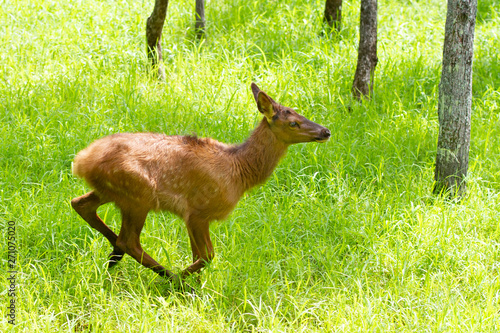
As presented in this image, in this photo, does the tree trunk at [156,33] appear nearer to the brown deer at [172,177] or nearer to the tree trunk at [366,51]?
the tree trunk at [366,51]

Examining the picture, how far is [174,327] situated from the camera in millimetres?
3771

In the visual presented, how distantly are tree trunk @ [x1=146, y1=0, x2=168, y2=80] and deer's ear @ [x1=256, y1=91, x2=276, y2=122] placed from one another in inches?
122

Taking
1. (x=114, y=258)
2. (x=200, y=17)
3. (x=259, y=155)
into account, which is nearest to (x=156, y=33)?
(x=200, y=17)

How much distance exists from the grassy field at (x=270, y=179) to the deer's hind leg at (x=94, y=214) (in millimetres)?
128

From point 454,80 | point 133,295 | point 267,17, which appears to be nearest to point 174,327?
point 133,295

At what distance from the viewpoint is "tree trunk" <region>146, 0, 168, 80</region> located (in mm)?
7098

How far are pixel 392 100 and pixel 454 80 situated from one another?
1684 mm

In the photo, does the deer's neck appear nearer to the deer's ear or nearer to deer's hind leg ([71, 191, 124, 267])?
the deer's ear

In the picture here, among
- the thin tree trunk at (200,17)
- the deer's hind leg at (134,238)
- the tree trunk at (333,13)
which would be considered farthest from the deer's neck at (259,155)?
the tree trunk at (333,13)

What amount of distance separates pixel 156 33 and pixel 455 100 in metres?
4.06

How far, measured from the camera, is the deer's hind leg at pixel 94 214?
436 centimetres

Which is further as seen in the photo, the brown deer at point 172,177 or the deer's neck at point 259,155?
the deer's neck at point 259,155

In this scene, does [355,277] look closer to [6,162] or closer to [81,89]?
[6,162]

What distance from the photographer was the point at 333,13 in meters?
8.34
